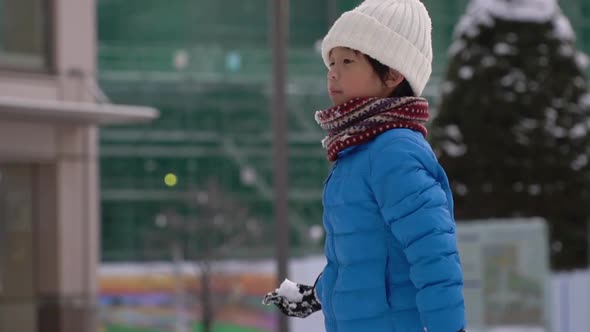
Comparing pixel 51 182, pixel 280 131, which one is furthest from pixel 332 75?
pixel 51 182

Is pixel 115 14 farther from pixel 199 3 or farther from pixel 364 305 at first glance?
pixel 364 305

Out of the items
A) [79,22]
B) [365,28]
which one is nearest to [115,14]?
[79,22]

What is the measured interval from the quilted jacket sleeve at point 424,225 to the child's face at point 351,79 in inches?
8.6

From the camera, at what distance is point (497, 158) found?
18.9m

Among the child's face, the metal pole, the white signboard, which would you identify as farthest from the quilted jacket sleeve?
the white signboard

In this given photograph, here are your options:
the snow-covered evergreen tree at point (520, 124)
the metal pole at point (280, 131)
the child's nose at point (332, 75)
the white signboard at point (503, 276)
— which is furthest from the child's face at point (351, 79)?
the snow-covered evergreen tree at point (520, 124)

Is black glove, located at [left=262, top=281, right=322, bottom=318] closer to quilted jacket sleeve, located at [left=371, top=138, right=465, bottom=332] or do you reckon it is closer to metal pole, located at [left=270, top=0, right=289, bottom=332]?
quilted jacket sleeve, located at [left=371, top=138, right=465, bottom=332]

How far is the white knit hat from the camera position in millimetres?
3596

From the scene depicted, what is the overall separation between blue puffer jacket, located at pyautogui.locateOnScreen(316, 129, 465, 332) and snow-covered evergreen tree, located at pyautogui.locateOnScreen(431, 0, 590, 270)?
50.2 feet

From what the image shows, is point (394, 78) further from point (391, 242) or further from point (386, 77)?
point (391, 242)

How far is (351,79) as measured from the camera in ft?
11.8

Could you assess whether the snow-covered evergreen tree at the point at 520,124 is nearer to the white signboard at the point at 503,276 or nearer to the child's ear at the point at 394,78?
the white signboard at the point at 503,276

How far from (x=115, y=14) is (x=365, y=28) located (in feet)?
116

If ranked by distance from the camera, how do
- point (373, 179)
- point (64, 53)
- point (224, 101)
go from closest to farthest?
1. point (373, 179)
2. point (64, 53)
3. point (224, 101)
